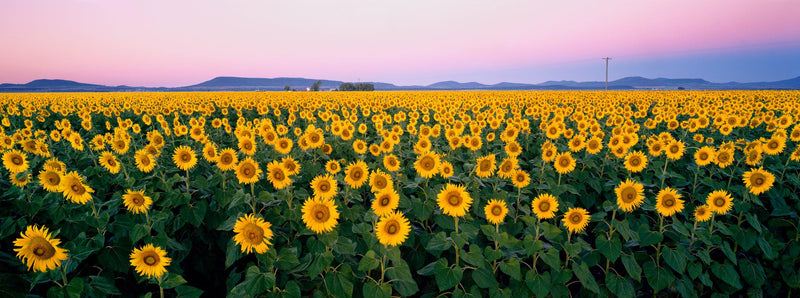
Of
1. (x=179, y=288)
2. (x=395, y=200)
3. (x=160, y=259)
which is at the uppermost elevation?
(x=395, y=200)

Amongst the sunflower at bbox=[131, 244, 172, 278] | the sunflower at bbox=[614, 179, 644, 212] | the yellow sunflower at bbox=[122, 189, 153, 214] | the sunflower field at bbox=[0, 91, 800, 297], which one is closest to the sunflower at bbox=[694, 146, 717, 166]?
the sunflower field at bbox=[0, 91, 800, 297]

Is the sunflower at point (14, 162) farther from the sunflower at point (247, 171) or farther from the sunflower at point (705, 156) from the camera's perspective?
the sunflower at point (705, 156)

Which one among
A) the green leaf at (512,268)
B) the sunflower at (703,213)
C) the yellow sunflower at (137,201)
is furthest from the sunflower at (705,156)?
the yellow sunflower at (137,201)

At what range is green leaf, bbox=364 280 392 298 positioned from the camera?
110 inches

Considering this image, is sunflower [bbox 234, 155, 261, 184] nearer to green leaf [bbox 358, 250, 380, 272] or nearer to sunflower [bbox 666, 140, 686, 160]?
green leaf [bbox 358, 250, 380, 272]

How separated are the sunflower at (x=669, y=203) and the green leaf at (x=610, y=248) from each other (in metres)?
0.66

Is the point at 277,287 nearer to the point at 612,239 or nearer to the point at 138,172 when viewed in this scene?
the point at 138,172

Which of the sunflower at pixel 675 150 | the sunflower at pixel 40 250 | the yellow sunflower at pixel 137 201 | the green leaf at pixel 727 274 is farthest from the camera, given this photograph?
the sunflower at pixel 675 150

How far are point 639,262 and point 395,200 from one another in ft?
9.24

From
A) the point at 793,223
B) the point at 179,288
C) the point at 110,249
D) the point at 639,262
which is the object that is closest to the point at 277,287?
the point at 179,288

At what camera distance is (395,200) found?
307cm

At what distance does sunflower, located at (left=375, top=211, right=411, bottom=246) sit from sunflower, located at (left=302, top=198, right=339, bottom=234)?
1.25ft

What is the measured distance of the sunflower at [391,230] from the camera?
9.36 ft

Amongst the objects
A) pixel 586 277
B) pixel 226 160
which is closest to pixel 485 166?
pixel 586 277
